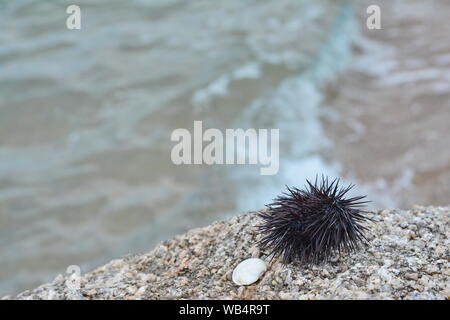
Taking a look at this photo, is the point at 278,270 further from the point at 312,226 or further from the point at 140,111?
the point at 140,111

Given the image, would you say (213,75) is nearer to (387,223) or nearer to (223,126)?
(223,126)

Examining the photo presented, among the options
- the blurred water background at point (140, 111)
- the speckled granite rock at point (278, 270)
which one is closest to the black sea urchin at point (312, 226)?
the speckled granite rock at point (278, 270)

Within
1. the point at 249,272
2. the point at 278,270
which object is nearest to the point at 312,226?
the point at 278,270

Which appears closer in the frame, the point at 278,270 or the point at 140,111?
the point at 278,270

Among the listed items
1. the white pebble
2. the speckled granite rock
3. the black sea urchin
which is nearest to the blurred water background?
the speckled granite rock

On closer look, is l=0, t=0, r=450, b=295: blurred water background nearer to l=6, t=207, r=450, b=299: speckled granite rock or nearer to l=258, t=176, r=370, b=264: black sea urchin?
l=6, t=207, r=450, b=299: speckled granite rock

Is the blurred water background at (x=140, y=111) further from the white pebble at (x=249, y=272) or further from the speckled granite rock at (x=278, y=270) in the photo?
the white pebble at (x=249, y=272)

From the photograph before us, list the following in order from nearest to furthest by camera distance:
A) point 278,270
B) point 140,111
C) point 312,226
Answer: point 312,226, point 278,270, point 140,111
